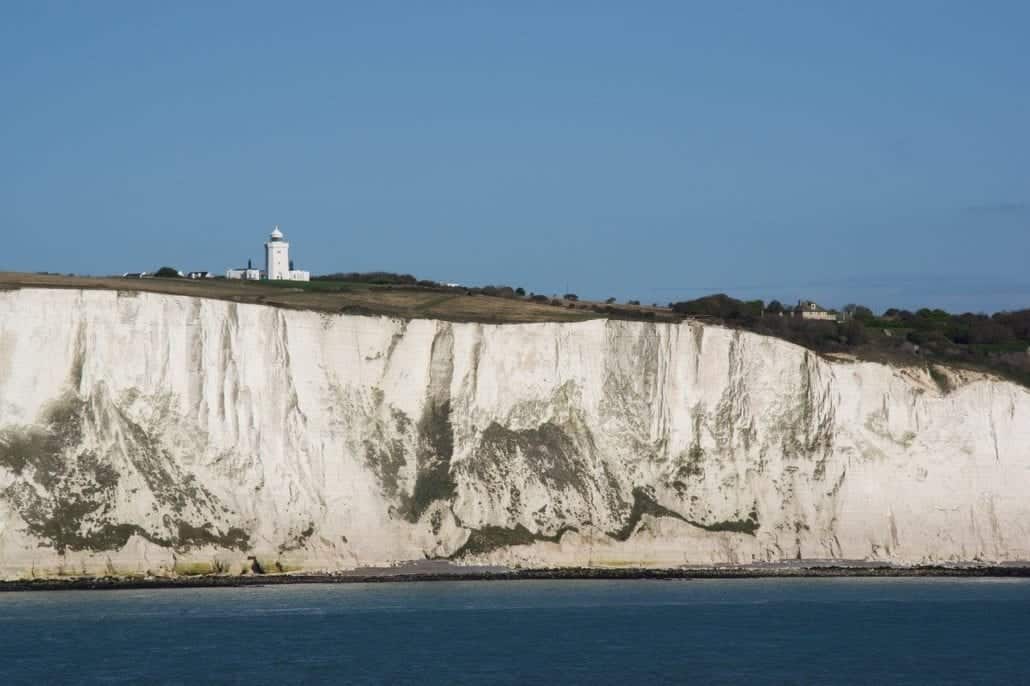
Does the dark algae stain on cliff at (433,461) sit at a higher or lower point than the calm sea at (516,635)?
higher

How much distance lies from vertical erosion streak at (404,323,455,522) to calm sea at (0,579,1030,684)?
11.0 ft

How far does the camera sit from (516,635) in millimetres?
42062

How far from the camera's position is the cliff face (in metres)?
50.0

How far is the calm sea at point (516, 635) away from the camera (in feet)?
122

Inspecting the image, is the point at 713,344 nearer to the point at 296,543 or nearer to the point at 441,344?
the point at 441,344

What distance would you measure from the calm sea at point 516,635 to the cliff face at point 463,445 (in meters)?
2.38

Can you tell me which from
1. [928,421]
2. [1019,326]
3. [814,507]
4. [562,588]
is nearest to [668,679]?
[562,588]

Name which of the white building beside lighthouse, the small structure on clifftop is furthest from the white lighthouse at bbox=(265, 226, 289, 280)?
the small structure on clifftop

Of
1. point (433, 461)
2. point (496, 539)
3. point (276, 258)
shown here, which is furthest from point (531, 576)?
point (276, 258)

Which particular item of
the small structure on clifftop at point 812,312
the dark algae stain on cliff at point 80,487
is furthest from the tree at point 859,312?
the dark algae stain on cliff at point 80,487

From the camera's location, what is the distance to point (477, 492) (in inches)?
2141

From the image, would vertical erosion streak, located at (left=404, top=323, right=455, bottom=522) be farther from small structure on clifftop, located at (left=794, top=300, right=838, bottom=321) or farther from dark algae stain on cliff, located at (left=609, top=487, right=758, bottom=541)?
small structure on clifftop, located at (left=794, top=300, right=838, bottom=321)

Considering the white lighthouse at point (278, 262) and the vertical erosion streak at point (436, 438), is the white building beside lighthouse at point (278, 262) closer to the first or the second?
the white lighthouse at point (278, 262)

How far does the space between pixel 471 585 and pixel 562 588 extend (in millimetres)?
2452
